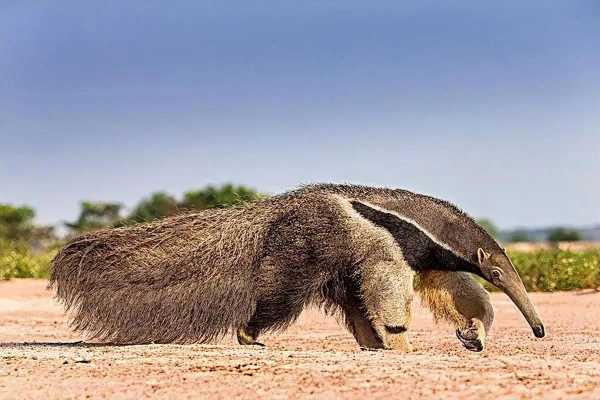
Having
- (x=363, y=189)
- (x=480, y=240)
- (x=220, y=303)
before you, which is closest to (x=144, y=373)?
(x=220, y=303)

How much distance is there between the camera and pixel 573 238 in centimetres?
6688

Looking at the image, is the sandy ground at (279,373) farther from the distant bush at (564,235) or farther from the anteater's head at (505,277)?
the distant bush at (564,235)

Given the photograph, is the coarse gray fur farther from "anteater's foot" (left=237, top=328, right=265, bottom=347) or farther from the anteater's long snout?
the anteater's long snout

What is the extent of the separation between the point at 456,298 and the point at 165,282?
2.78m

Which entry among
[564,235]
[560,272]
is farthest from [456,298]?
[564,235]

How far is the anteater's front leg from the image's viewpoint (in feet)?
27.1

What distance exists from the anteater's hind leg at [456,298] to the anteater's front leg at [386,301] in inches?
30.6

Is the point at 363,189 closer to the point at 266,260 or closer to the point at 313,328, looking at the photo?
the point at 266,260

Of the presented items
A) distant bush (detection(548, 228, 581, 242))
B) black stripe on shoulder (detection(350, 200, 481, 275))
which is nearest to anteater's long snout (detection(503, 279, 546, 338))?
black stripe on shoulder (detection(350, 200, 481, 275))

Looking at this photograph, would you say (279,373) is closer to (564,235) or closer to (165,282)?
(165,282)

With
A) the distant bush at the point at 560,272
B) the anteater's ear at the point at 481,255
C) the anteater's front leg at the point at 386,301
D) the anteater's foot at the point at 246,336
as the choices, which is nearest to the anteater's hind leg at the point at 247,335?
the anteater's foot at the point at 246,336

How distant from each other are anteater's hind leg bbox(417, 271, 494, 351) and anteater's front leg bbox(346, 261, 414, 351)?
2.55 feet

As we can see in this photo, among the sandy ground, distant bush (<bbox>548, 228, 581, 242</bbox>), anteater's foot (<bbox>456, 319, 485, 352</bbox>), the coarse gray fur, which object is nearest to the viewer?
the sandy ground

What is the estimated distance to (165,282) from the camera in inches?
347
